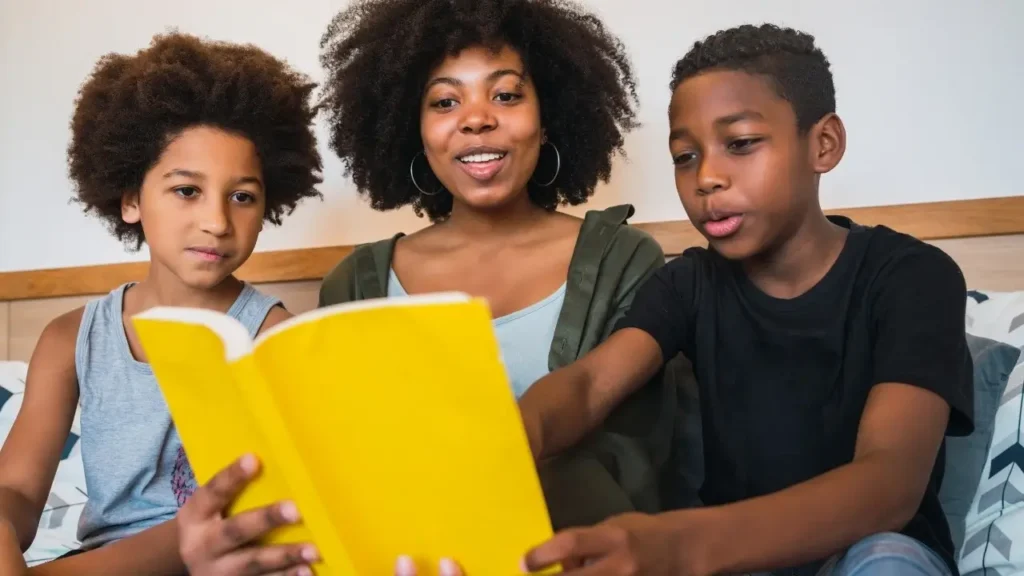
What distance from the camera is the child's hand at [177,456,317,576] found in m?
0.54

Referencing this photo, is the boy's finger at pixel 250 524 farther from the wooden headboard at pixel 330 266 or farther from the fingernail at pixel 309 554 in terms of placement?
the wooden headboard at pixel 330 266

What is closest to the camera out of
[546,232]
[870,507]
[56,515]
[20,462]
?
[870,507]

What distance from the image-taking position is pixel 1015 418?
1.02 m

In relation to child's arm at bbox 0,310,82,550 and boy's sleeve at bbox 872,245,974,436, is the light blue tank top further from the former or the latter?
child's arm at bbox 0,310,82,550

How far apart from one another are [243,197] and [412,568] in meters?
0.65

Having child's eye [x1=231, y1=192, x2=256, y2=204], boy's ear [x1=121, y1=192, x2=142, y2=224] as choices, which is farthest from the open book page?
boy's ear [x1=121, y1=192, x2=142, y2=224]

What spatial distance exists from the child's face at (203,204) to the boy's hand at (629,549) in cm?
61

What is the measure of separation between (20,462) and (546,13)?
2.68 feet

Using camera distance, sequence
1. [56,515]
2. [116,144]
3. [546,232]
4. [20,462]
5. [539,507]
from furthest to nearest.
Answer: [56,515], [546,232], [116,144], [20,462], [539,507]

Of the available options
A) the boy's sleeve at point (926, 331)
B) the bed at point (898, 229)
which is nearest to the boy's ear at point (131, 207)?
the bed at point (898, 229)

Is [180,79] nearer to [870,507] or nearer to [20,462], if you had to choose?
[20,462]

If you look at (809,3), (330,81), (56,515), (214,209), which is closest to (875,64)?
(809,3)

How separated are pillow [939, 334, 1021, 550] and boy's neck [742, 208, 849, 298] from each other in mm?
258

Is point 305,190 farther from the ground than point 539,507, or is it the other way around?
point 305,190
